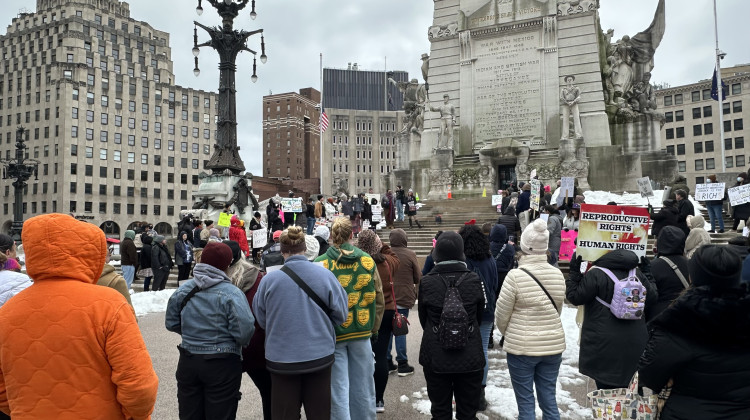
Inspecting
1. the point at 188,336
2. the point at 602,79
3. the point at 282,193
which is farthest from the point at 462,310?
the point at 282,193

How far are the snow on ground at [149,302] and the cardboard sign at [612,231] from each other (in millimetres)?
10255

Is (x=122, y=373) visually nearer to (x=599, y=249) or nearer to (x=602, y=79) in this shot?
(x=599, y=249)

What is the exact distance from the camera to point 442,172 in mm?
27312

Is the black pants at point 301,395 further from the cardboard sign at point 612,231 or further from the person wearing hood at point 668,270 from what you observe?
the person wearing hood at point 668,270

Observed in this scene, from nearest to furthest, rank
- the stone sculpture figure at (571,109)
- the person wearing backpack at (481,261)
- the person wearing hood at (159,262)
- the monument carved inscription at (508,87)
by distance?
the person wearing backpack at (481,261), the person wearing hood at (159,262), the stone sculpture figure at (571,109), the monument carved inscription at (508,87)

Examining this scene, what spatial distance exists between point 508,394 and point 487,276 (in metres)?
1.46

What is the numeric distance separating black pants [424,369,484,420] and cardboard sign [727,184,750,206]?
1308cm

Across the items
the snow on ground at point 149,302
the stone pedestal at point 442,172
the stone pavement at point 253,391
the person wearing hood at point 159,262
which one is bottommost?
the stone pavement at point 253,391

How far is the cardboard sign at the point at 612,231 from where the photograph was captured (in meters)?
5.11

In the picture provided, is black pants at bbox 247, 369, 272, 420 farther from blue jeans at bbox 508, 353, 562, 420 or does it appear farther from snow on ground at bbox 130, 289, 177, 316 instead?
snow on ground at bbox 130, 289, 177, 316

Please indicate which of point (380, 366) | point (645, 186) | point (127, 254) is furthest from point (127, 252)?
point (645, 186)

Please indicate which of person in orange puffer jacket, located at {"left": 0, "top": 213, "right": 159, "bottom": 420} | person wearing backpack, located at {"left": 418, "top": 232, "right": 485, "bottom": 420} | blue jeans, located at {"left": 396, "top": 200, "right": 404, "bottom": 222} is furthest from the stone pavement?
blue jeans, located at {"left": 396, "top": 200, "right": 404, "bottom": 222}

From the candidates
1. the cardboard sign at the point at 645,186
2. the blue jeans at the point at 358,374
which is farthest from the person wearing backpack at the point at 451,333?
the cardboard sign at the point at 645,186

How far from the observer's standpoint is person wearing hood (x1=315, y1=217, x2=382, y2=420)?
15.7ft
